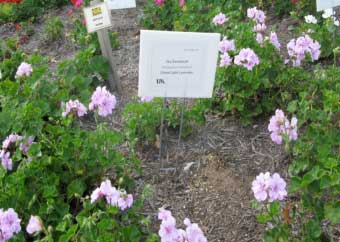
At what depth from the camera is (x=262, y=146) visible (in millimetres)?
3500

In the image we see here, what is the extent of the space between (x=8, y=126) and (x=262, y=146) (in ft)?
5.35

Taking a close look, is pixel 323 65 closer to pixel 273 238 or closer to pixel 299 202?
pixel 299 202

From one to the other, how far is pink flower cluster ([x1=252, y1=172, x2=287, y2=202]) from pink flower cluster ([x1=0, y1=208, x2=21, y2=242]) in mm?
1074

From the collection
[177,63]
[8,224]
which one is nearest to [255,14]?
[177,63]

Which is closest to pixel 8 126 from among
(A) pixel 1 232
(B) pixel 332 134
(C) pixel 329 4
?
(A) pixel 1 232

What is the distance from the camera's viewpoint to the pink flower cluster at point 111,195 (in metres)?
2.34

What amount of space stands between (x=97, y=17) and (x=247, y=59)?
1.31m

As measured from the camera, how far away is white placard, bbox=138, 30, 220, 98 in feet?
9.68

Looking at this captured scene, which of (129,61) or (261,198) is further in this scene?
(129,61)

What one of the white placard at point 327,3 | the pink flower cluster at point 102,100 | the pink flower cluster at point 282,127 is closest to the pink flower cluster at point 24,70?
the pink flower cluster at point 102,100

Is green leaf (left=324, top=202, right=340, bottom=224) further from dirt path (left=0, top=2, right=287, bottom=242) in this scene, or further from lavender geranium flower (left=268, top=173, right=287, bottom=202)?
dirt path (left=0, top=2, right=287, bottom=242)

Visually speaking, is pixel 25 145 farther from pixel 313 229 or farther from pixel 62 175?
pixel 313 229

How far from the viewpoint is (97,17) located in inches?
158

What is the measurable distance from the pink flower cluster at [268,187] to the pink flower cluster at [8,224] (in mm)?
1074
